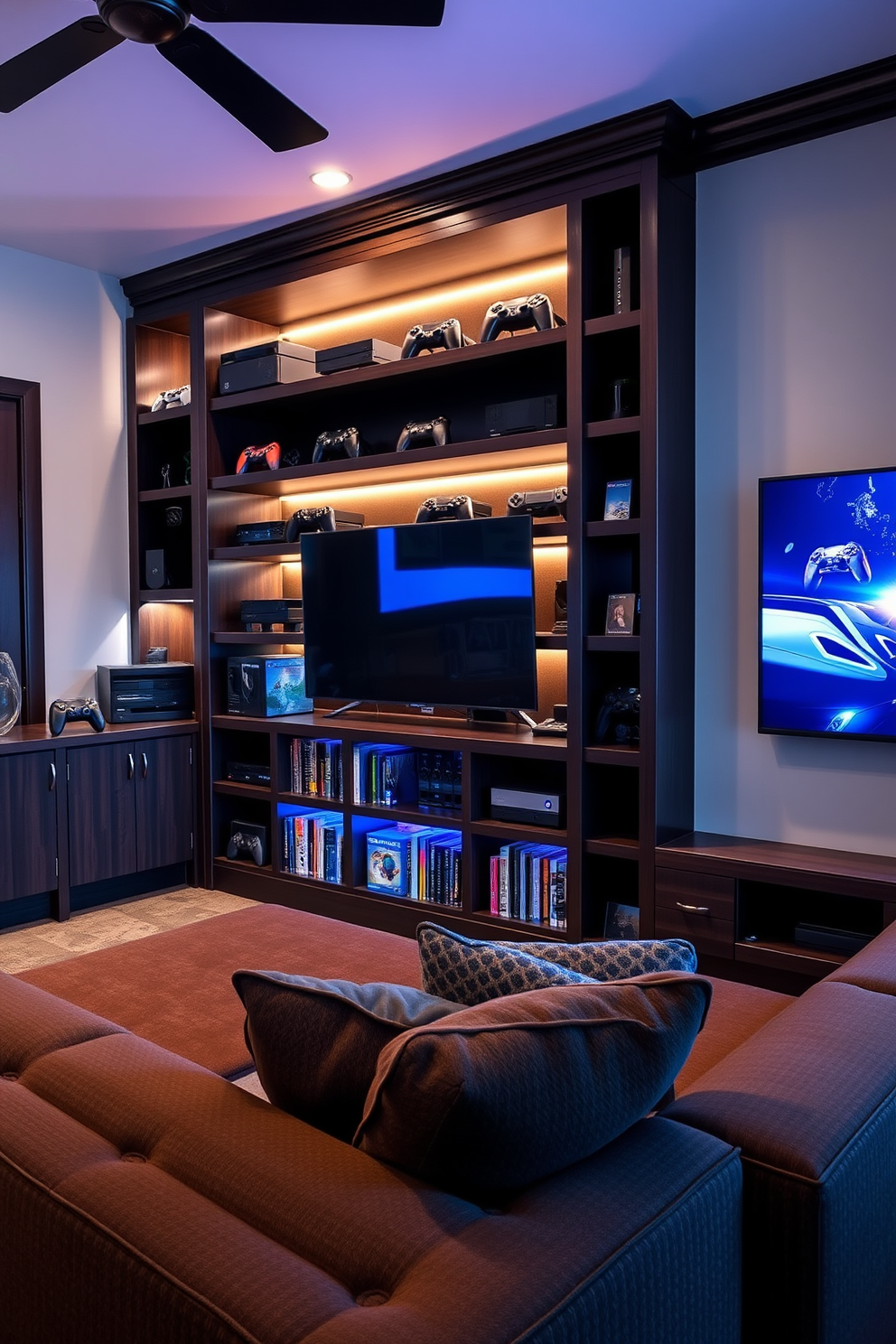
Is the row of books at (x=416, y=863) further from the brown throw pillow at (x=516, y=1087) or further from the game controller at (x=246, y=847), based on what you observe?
the brown throw pillow at (x=516, y=1087)

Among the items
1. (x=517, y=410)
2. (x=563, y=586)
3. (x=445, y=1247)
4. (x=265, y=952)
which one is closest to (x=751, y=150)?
(x=517, y=410)

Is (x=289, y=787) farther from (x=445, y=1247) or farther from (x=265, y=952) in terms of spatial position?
(x=445, y=1247)

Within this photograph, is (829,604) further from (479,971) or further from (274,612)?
(274,612)

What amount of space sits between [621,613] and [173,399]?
2.59 m

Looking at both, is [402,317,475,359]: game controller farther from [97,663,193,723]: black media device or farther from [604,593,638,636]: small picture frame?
[97,663,193,723]: black media device

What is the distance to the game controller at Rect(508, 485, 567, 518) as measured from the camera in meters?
3.59

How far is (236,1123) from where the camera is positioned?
3.62 feet

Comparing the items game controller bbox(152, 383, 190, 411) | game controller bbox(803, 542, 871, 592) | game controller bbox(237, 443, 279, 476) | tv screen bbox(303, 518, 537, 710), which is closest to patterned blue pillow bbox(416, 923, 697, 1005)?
game controller bbox(803, 542, 871, 592)

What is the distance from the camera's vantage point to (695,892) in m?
3.18

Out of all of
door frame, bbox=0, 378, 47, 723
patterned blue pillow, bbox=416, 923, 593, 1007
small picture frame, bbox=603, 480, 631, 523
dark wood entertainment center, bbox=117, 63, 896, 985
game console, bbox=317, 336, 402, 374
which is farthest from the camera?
door frame, bbox=0, 378, 47, 723

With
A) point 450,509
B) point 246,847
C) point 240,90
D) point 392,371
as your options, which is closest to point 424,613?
point 450,509

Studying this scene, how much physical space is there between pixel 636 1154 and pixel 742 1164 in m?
0.15

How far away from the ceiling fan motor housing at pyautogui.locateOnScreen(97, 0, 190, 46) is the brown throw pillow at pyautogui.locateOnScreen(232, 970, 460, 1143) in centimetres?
199

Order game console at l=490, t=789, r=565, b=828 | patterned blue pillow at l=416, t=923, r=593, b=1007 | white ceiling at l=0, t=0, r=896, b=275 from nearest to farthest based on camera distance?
patterned blue pillow at l=416, t=923, r=593, b=1007, white ceiling at l=0, t=0, r=896, b=275, game console at l=490, t=789, r=565, b=828
